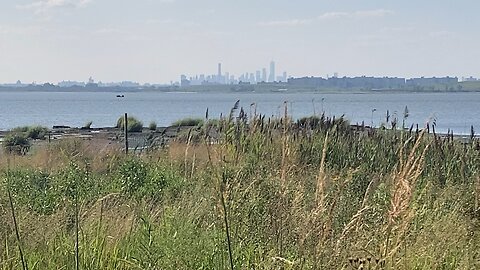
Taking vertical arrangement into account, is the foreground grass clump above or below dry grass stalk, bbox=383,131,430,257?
below

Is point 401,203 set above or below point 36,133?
above

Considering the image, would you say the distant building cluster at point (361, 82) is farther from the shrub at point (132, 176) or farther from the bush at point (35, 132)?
the shrub at point (132, 176)

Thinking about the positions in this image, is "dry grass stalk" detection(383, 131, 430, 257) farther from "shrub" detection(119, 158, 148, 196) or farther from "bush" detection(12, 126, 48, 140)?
"bush" detection(12, 126, 48, 140)

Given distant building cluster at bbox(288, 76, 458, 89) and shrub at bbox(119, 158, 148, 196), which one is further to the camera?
distant building cluster at bbox(288, 76, 458, 89)

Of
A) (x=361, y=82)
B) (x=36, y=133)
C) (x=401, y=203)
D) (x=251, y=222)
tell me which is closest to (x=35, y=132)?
(x=36, y=133)

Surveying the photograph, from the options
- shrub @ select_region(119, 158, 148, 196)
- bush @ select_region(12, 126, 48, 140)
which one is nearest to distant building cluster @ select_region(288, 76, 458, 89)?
bush @ select_region(12, 126, 48, 140)

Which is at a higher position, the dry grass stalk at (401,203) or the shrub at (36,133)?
the dry grass stalk at (401,203)

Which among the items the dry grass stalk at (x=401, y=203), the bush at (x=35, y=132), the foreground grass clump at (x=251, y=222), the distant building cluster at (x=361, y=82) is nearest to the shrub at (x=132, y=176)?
the foreground grass clump at (x=251, y=222)

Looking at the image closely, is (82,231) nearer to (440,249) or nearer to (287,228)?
(287,228)

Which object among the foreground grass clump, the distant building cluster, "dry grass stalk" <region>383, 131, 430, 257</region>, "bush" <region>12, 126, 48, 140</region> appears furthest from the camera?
the distant building cluster

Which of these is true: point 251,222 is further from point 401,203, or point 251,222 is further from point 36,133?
point 36,133

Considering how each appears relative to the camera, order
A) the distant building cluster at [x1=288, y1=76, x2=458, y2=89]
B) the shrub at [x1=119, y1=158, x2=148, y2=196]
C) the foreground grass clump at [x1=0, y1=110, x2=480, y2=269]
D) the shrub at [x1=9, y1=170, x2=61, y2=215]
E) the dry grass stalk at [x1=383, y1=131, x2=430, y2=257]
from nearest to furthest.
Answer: the dry grass stalk at [x1=383, y1=131, x2=430, y2=257]
the foreground grass clump at [x1=0, y1=110, x2=480, y2=269]
the shrub at [x1=9, y1=170, x2=61, y2=215]
the shrub at [x1=119, y1=158, x2=148, y2=196]
the distant building cluster at [x1=288, y1=76, x2=458, y2=89]

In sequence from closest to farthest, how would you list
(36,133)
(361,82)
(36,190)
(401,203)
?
(401,203), (36,190), (36,133), (361,82)

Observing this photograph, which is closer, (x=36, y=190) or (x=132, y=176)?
(x=36, y=190)
